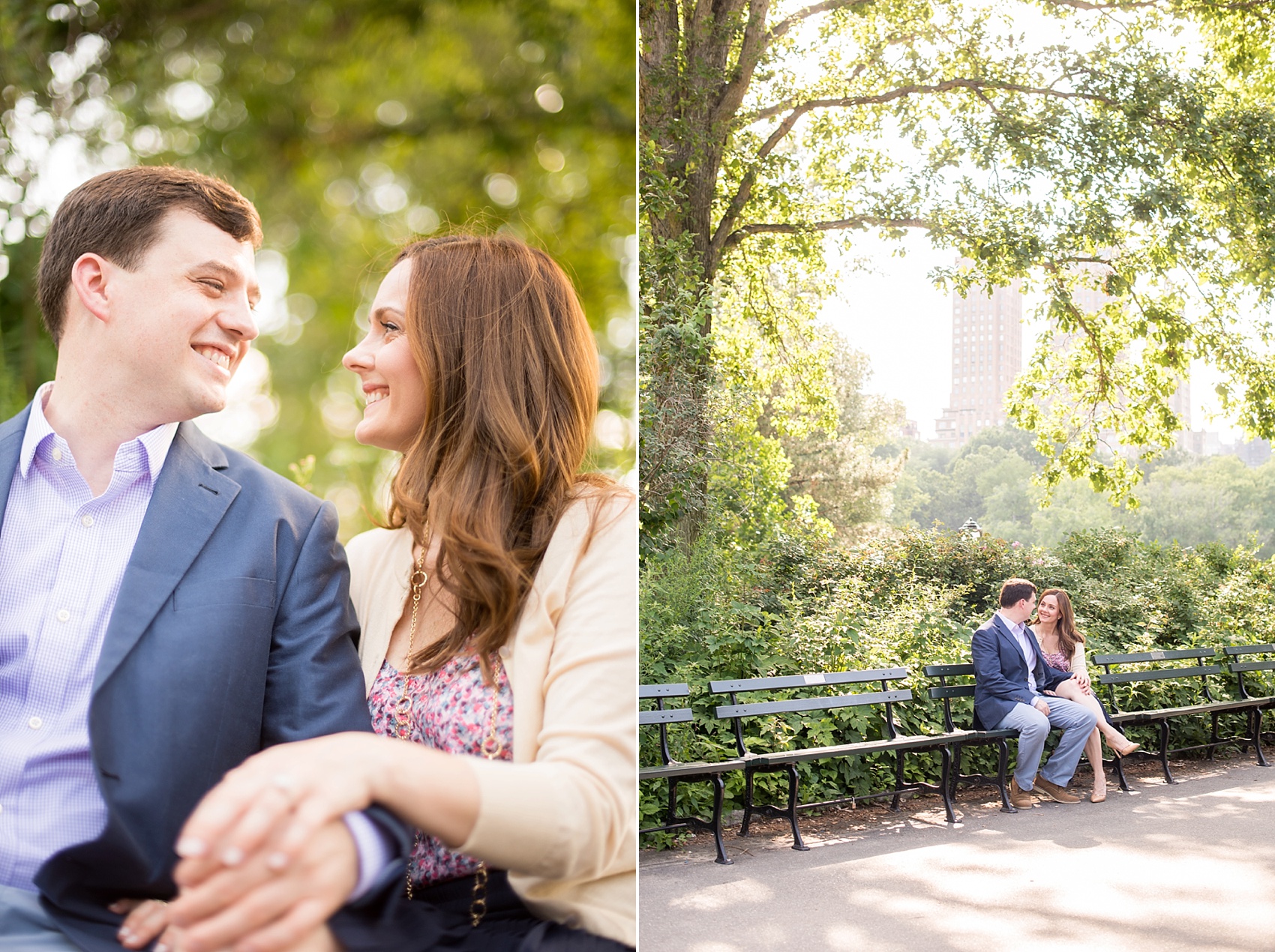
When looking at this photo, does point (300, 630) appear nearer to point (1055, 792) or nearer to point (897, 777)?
point (897, 777)

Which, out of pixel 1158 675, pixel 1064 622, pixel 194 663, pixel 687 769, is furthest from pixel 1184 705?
pixel 194 663

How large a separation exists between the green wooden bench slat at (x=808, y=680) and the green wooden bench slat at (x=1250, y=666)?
40.4 inches

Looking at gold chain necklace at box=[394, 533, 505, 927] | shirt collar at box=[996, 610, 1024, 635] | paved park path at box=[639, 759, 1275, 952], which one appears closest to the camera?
gold chain necklace at box=[394, 533, 505, 927]

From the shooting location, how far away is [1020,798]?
10.3 feet

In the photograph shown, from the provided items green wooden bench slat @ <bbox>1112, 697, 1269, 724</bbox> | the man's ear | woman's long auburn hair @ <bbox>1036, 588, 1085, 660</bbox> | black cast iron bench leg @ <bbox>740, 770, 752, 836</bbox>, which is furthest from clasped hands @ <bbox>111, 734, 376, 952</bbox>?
green wooden bench slat @ <bbox>1112, 697, 1269, 724</bbox>

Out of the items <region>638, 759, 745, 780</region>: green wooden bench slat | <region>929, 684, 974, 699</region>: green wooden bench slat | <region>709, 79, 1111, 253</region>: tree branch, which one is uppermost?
<region>709, 79, 1111, 253</region>: tree branch

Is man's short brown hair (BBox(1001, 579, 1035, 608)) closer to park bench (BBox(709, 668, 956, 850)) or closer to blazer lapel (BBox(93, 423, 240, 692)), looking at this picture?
park bench (BBox(709, 668, 956, 850))

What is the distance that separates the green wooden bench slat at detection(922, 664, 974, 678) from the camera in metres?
3.17

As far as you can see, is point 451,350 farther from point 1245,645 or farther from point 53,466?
point 1245,645

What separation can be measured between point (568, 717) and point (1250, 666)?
2539 millimetres

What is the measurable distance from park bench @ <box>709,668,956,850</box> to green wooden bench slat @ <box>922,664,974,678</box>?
3.0 inches

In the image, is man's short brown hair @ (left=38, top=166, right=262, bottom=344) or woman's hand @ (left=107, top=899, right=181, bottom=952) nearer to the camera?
woman's hand @ (left=107, top=899, right=181, bottom=952)

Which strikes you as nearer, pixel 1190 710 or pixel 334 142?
pixel 334 142

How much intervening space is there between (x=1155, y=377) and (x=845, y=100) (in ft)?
4.11
